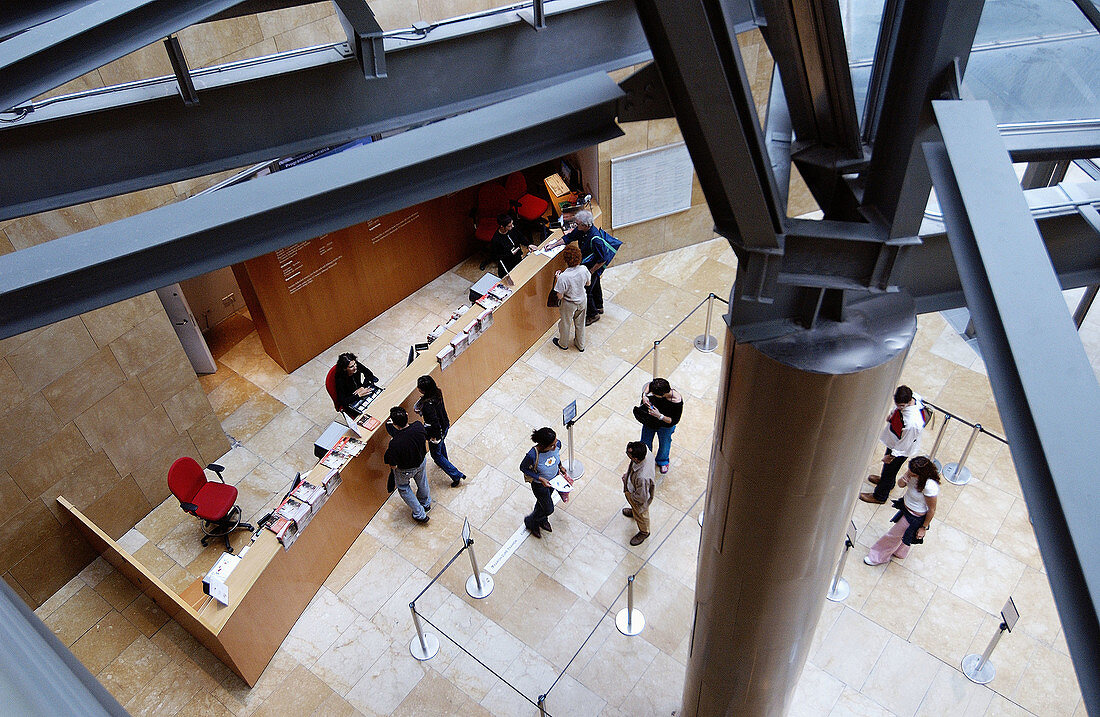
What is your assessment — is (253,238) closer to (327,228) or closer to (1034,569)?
(327,228)

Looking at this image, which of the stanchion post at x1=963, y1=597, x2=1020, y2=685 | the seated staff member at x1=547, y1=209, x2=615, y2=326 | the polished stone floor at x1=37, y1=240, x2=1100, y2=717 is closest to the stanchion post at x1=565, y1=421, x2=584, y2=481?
the polished stone floor at x1=37, y1=240, x2=1100, y2=717

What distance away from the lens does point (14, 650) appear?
1.45 meters

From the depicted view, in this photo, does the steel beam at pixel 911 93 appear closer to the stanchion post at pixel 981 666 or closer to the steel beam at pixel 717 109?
the steel beam at pixel 717 109

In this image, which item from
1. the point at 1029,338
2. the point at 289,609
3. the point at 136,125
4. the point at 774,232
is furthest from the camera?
the point at 289,609

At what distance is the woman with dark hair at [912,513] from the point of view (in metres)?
7.49

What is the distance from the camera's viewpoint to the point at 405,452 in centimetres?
831

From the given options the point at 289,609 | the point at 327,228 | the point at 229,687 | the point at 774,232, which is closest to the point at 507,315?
the point at 289,609

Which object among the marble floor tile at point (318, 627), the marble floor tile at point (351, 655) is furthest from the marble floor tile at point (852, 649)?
the marble floor tile at point (318, 627)

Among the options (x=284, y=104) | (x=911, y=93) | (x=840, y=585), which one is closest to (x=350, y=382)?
(x=284, y=104)

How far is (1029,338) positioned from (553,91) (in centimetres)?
273

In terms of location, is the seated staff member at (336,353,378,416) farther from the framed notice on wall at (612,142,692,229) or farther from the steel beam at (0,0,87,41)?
the steel beam at (0,0,87,41)

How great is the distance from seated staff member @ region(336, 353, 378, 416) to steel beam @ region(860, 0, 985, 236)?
23.2 ft

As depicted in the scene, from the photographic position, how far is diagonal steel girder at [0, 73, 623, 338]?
3.46 meters

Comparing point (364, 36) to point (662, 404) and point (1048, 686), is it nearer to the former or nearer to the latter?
point (662, 404)
